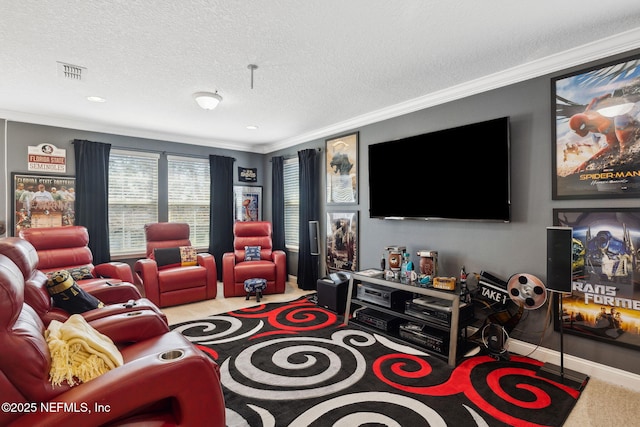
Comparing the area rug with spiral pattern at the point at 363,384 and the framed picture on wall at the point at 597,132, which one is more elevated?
the framed picture on wall at the point at 597,132

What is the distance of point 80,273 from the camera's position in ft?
12.2

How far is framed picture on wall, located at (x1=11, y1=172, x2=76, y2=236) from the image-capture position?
4.21m

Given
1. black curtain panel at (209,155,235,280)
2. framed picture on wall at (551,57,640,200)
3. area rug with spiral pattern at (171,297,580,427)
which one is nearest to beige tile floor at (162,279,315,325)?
area rug with spiral pattern at (171,297,580,427)

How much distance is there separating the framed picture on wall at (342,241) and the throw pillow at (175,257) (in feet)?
6.61

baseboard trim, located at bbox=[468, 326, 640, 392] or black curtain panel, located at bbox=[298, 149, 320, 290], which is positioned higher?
black curtain panel, located at bbox=[298, 149, 320, 290]

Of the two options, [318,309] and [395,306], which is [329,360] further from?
[318,309]

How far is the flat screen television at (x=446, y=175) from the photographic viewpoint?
2.95 m

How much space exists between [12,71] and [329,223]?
381 centimetres

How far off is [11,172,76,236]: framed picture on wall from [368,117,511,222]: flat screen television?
414 cm

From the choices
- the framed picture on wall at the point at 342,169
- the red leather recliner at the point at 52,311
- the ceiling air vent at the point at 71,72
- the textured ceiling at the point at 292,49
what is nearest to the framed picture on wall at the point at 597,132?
the textured ceiling at the point at 292,49

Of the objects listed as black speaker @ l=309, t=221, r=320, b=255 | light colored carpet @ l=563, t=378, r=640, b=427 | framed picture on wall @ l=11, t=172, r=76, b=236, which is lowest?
light colored carpet @ l=563, t=378, r=640, b=427

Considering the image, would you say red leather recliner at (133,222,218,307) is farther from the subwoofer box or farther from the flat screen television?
the flat screen television

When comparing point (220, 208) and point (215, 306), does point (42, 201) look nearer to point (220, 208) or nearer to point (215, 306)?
point (220, 208)

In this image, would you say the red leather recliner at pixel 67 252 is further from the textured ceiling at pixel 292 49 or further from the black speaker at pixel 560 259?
the black speaker at pixel 560 259
